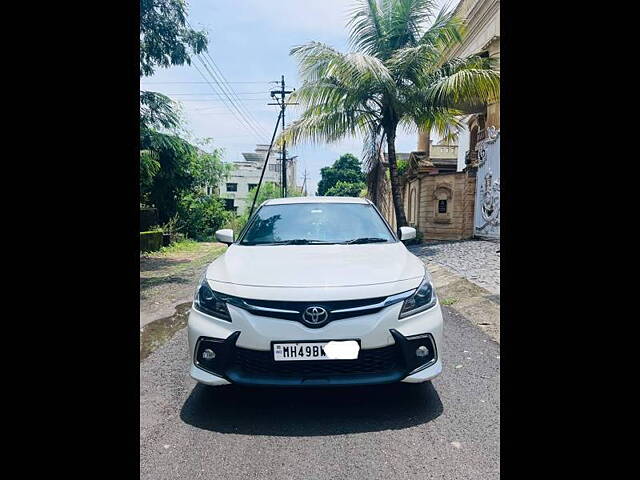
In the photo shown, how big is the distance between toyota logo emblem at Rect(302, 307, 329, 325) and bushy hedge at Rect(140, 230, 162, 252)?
9.49 meters

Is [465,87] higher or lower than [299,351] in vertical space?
higher

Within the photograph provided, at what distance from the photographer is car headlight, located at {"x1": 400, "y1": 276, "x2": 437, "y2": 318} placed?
2534 mm

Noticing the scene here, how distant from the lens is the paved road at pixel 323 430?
→ 205 centimetres

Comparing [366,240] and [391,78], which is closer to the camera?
[366,240]

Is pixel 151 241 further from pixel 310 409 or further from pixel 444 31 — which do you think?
pixel 310 409

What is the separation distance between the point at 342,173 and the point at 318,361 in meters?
45.3

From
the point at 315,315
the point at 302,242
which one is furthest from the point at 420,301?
the point at 302,242

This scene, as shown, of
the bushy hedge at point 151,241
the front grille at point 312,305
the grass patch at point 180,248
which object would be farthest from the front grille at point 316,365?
the grass patch at point 180,248

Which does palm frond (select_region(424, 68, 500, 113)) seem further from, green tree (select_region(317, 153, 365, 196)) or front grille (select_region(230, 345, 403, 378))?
green tree (select_region(317, 153, 365, 196))

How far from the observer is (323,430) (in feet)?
7.75

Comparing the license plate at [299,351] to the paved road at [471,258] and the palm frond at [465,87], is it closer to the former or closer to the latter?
the paved road at [471,258]

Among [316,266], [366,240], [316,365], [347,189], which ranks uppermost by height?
[347,189]
